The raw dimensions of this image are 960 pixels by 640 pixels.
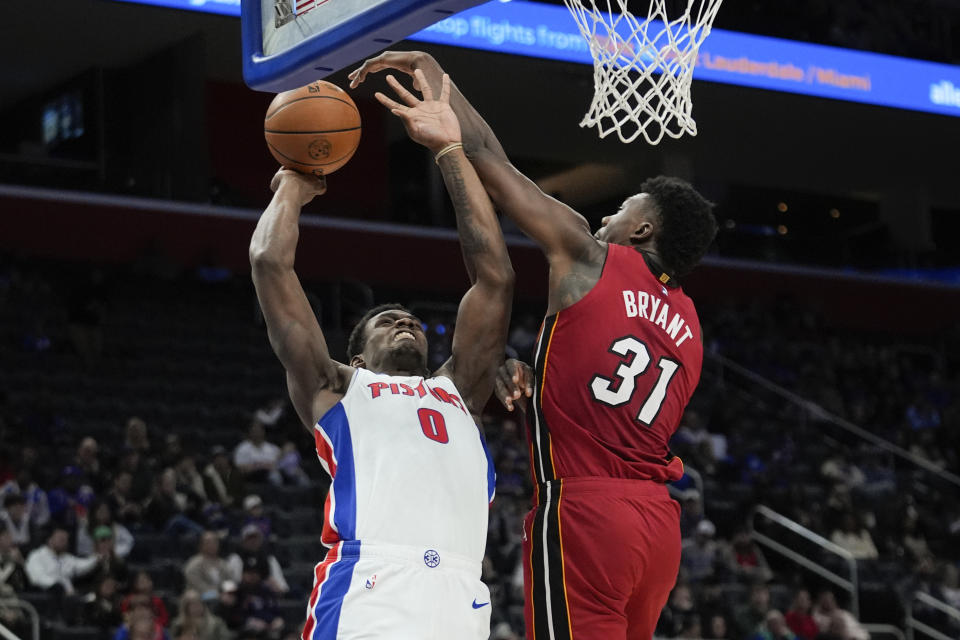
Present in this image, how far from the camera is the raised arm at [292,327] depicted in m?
4.41

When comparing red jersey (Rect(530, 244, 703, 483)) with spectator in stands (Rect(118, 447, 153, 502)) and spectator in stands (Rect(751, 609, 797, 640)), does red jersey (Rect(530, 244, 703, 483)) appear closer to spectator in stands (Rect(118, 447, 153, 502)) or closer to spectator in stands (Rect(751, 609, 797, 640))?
spectator in stands (Rect(118, 447, 153, 502))

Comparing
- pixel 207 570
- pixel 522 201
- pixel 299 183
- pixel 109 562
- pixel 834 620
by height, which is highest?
pixel 299 183

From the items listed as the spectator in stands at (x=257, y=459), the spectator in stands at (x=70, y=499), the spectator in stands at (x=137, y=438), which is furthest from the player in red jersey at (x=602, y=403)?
the spectator in stands at (x=257, y=459)

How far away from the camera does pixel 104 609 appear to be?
10.1 m

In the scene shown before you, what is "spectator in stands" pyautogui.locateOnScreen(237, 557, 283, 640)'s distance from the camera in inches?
408

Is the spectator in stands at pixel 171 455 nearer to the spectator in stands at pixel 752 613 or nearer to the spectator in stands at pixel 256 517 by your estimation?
the spectator in stands at pixel 256 517

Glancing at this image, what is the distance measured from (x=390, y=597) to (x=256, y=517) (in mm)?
7941

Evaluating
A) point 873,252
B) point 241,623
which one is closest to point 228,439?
point 241,623

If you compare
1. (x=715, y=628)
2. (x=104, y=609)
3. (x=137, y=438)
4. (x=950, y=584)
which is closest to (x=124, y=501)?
(x=137, y=438)

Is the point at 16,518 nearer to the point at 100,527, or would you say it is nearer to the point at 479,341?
the point at 100,527

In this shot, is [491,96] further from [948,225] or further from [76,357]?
[948,225]

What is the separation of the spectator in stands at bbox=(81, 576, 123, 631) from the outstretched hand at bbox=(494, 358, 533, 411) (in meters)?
6.42

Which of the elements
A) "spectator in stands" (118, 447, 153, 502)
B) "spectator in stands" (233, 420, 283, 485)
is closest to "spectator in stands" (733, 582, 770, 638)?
"spectator in stands" (233, 420, 283, 485)

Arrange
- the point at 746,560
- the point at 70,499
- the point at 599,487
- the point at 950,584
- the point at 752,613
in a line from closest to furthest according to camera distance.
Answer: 1. the point at 599,487
2. the point at 70,499
3. the point at 752,613
4. the point at 746,560
5. the point at 950,584
